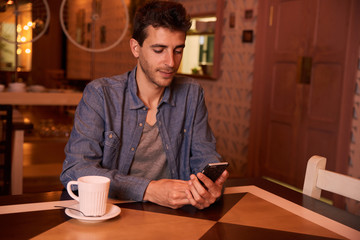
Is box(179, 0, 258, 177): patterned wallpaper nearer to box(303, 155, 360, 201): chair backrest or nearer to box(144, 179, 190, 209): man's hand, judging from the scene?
box(303, 155, 360, 201): chair backrest

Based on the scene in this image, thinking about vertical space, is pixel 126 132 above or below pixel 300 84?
below

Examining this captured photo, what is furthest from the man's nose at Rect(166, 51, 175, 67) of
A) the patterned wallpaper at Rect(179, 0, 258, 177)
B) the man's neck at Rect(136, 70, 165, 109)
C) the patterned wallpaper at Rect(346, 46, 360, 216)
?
the patterned wallpaper at Rect(179, 0, 258, 177)

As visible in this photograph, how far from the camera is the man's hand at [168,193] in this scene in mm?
1286

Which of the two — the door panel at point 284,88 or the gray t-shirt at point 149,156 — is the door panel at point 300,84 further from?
the gray t-shirt at point 149,156

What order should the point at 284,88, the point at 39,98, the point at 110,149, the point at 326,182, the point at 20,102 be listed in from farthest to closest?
the point at 284,88
the point at 39,98
the point at 20,102
the point at 110,149
the point at 326,182

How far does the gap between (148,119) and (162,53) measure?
28 centimetres

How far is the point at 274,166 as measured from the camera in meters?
4.38

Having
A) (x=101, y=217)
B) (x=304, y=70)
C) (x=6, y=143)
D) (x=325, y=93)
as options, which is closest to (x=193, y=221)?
(x=101, y=217)

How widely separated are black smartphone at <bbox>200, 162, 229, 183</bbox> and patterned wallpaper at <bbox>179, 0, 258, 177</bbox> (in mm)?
3435

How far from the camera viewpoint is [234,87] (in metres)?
4.93

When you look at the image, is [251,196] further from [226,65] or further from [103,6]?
[226,65]

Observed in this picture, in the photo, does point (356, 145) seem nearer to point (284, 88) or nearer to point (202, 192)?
point (284, 88)

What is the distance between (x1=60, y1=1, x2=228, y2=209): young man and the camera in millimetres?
1575

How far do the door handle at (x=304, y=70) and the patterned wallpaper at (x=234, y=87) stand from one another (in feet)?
2.40
